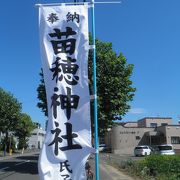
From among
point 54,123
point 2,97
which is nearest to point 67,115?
point 54,123

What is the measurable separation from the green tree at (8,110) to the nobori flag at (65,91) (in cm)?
5262

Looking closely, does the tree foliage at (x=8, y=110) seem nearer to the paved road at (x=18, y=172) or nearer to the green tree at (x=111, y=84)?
the paved road at (x=18, y=172)

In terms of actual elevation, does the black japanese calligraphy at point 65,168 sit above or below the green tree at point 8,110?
below

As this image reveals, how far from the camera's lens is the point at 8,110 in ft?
192

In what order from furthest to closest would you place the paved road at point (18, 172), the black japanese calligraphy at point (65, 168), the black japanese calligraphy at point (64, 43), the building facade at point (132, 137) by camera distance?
1. the building facade at point (132, 137)
2. the paved road at point (18, 172)
3. the black japanese calligraphy at point (64, 43)
4. the black japanese calligraphy at point (65, 168)

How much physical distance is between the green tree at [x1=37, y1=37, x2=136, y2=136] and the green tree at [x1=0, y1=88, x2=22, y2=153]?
3313cm

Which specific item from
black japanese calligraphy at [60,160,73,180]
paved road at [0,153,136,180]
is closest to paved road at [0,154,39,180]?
paved road at [0,153,136,180]

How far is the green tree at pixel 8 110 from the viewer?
58438mm

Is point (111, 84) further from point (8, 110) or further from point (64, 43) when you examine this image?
point (8, 110)

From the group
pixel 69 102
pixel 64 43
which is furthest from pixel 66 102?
pixel 64 43

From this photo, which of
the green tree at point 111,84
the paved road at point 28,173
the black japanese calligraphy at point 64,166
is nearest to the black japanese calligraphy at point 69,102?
the black japanese calligraphy at point 64,166

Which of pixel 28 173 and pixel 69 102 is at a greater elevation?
pixel 69 102

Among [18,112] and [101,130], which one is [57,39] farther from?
[18,112]

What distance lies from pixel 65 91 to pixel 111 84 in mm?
19909
